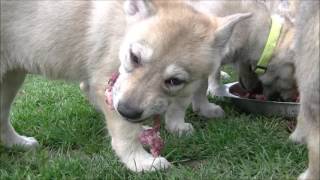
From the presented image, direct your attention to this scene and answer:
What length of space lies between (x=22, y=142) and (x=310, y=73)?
231cm

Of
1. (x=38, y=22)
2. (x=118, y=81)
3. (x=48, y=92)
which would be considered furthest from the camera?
(x=48, y=92)

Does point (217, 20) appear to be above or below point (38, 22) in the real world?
above

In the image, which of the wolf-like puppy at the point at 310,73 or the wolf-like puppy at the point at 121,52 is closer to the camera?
the wolf-like puppy at the point at 310,73

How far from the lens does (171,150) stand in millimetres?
3928

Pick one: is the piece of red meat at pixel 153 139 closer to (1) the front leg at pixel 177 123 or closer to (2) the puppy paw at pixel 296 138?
(1) the front leg at pixel 177 123

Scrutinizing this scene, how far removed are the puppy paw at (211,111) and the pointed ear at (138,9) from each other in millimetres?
1568

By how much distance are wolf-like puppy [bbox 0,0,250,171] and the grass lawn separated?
185 millimetres

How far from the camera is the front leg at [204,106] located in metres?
4.82

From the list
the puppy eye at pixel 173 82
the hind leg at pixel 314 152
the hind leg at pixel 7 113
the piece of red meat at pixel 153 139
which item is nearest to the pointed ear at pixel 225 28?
the puppy eye at pixel 173 82

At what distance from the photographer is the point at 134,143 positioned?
3.67 meters

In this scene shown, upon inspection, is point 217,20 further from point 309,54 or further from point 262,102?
point 262,102

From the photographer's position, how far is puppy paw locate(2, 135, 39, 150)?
409 cm

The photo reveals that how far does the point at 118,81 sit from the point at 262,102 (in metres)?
1.74

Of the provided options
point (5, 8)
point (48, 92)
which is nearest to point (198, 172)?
point (5, 8)
